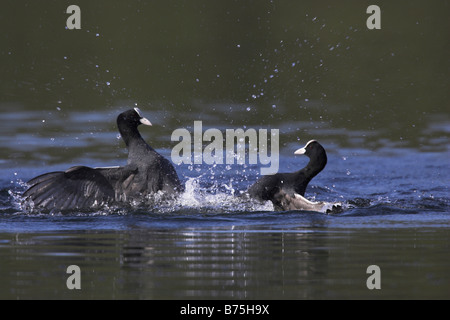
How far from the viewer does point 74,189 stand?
30.2ft

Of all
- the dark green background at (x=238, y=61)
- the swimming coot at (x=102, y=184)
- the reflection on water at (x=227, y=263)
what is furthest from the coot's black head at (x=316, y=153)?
the dark green background at (x=238, y=61)

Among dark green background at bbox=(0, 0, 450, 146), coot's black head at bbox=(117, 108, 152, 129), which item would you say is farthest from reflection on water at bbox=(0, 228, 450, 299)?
dark green background at bbox=(0, 0, 450, 146)

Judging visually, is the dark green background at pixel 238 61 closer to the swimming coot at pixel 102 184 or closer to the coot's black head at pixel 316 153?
the coot's black head at pixel 316 153

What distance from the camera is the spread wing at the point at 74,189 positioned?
906cm

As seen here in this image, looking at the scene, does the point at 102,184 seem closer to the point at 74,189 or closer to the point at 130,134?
the point at 74,189

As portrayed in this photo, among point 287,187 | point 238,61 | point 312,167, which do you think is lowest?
point 287,187

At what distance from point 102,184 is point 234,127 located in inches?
189

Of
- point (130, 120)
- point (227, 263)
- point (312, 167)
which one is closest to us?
point (227, 263)

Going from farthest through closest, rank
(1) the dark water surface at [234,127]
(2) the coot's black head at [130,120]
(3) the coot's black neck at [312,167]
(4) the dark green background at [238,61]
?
(4) the dark green background at [238,61] → (2) the coot's black head at [130,120] → (3) the coot's black neck at [312,167] → (1) the dark water surface at [234,127]

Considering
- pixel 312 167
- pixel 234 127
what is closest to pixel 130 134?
pixel 312 167

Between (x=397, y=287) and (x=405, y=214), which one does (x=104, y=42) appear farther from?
(x=397, y=287)

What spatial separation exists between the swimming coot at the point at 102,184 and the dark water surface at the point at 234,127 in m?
0.29

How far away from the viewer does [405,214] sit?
8773 millimetres

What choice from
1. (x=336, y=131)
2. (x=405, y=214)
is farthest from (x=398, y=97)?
(x=405, y=214)
